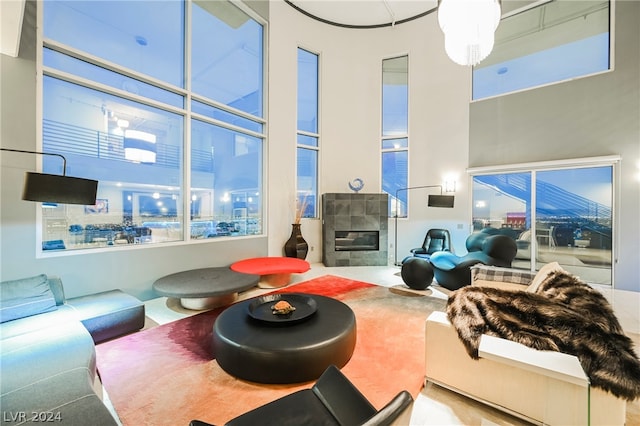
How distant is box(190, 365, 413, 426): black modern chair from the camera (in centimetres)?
126

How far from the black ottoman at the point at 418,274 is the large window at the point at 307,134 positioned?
10.3ft

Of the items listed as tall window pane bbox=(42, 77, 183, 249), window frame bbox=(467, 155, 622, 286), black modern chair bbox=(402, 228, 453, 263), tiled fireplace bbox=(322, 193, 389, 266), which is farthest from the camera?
tiled fireplace bbox=(322, 193, 389, 266)

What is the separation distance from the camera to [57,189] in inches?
98.0

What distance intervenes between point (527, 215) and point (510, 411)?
5.10 meters

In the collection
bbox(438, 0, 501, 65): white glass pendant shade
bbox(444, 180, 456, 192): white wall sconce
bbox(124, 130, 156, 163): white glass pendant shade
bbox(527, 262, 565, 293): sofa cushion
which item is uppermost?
bbox(438, 0, 501, 65): white glass pendant shade

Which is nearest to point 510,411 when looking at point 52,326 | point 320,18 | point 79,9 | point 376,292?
point 376,292

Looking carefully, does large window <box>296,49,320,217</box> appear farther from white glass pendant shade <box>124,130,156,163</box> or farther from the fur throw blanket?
the fur throw blanket

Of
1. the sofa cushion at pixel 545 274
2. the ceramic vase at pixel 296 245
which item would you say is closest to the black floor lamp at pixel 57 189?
the ceramic vase at pixel 296 245

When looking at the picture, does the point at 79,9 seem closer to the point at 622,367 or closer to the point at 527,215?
the point at 622,367

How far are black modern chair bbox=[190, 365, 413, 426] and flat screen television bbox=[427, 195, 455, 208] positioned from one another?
5323mm

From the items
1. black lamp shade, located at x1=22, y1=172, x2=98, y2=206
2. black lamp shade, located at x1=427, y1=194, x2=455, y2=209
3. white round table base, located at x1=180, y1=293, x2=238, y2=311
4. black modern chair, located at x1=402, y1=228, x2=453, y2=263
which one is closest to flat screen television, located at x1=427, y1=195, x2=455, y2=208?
black lamp shade, located at x1=427, y1=194, x2=455, y2=209

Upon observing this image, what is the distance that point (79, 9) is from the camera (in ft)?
11.6

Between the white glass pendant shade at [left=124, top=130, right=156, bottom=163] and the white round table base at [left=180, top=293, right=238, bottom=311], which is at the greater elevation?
the white glass pendant shade at [left=124, top=130, right=156, bottom=163]

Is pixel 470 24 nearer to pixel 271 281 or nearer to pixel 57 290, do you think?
pixel 271 281
